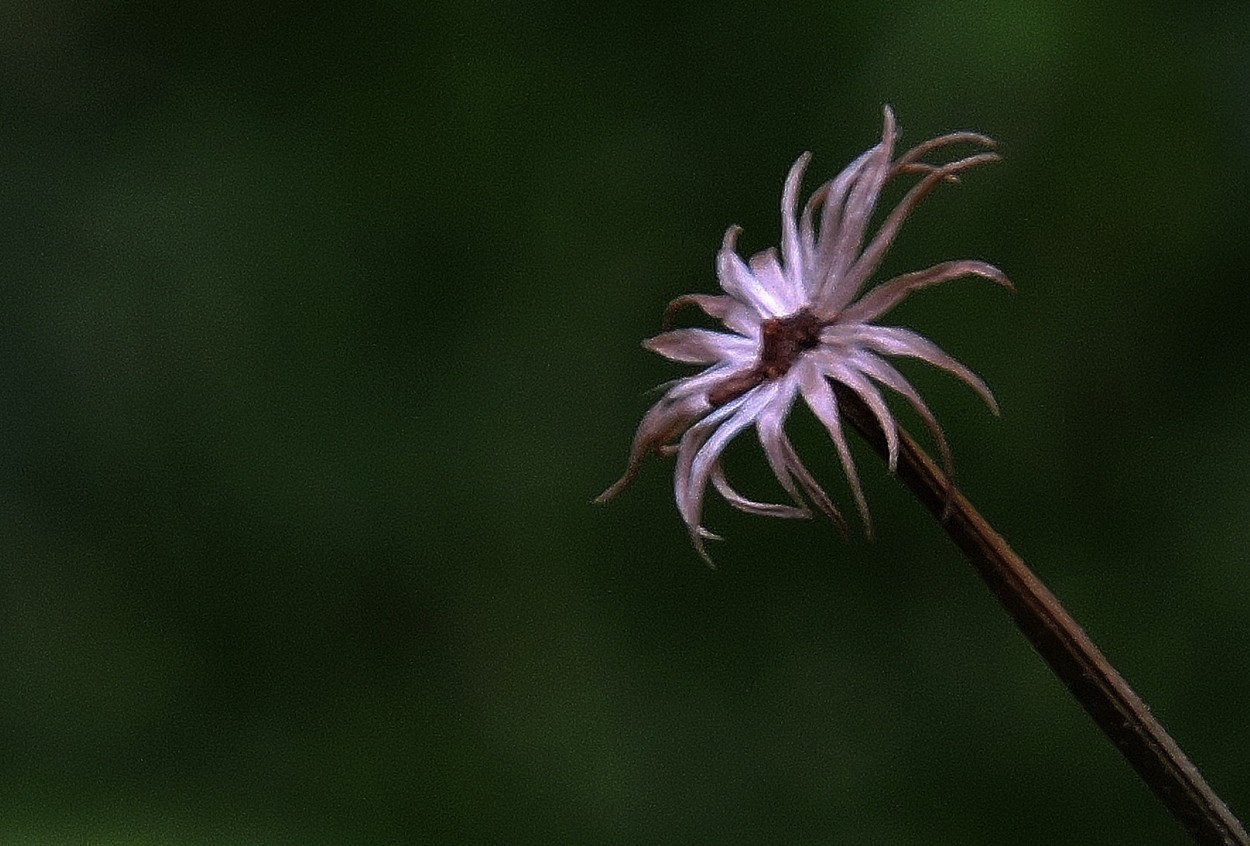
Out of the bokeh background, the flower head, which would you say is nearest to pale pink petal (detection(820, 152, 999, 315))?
the flower head

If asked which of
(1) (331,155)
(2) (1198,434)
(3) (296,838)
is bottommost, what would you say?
(3) (296,838)

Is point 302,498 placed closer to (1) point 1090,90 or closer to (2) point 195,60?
(2) point 195,60

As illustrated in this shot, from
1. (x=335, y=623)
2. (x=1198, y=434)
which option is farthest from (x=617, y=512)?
(x=1198, y=434)

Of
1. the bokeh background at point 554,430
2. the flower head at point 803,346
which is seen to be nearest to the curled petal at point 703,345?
the flower head at point 803,346

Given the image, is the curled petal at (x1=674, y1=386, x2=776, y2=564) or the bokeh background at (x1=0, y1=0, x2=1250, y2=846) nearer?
the curled petal at (x1=674, y1=386, x2=776, y2=564)

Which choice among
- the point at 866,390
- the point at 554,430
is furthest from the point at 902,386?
the point at 554,430

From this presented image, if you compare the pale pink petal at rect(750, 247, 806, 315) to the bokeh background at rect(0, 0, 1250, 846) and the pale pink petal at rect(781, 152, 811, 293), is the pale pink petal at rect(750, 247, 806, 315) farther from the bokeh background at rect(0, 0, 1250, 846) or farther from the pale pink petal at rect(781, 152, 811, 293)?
the bokeh background at rect(0, 0, 1250, 846)
